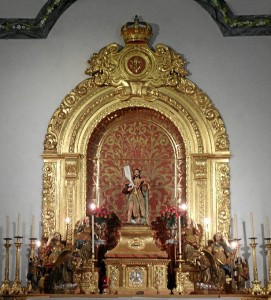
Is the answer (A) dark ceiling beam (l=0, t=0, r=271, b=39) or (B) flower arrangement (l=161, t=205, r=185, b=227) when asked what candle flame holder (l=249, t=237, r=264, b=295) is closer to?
(B) flower arrangement (l=161, t=205, r=185, b=227)

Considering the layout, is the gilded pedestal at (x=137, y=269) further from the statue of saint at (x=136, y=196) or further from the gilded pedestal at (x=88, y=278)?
the statue of saint at (x=136, y=196)

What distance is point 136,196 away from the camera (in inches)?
437

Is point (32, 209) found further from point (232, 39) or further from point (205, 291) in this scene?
A: point (232, 39)

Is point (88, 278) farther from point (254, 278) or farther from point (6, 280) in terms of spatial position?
point (254, 278)

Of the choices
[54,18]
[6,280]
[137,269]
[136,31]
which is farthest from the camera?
[54,18]

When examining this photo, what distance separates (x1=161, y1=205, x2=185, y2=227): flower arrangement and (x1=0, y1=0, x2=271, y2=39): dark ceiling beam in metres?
3.13

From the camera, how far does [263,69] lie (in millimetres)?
12086

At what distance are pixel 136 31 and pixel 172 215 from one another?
307 cm

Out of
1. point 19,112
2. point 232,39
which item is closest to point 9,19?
point 19,112

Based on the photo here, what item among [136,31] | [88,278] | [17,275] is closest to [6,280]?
[17,275]

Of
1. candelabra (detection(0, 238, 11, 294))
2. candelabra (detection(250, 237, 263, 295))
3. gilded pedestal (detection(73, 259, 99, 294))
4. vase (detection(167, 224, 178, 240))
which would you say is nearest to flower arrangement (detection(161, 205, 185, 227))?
vase (detection(167, 224, 178, 240))

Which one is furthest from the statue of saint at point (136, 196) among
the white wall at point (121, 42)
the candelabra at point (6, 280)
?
the candelabra at point (6, 280)

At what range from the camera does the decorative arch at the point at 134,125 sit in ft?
38.2

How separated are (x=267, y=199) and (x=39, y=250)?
365 cm
